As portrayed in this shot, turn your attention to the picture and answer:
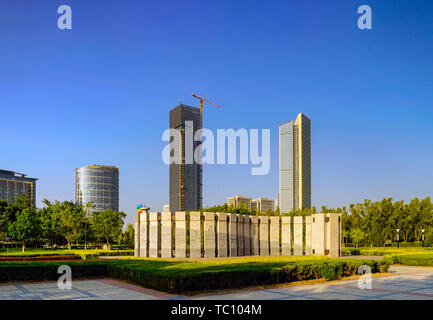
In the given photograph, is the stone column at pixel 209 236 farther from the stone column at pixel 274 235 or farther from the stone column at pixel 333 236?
the stone column at pixel 333 236

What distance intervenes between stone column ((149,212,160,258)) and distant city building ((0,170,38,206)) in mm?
120996

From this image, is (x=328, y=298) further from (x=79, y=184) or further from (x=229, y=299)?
(x=79, y=184)

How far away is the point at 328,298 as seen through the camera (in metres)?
11.1

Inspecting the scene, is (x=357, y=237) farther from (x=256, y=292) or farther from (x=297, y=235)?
(x=256, y=292)

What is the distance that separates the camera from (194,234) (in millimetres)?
21234

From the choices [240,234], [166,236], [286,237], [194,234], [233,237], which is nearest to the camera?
[194,234]

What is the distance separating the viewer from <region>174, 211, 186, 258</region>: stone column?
2120 centimetres

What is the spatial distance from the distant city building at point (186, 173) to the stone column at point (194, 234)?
65.1 m

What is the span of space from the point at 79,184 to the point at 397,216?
124503mm

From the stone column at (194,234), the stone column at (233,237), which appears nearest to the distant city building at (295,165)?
the stone column at (233,237)

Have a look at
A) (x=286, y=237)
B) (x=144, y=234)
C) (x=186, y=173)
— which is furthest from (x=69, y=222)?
(x=186, y=173)

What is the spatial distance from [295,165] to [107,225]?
124353 millimetres

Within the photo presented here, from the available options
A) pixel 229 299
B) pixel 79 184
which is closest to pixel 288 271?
pixel 229 299
